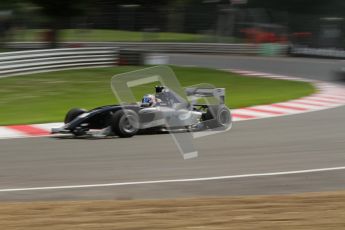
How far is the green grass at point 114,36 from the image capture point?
116ft

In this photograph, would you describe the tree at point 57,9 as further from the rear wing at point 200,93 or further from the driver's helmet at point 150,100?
the driver's helmet at point 150,100

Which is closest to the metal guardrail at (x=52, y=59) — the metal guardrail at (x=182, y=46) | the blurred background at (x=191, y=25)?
the blurred background at (x=191, y=25)

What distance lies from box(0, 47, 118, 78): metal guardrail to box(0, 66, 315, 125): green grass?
0.39 m

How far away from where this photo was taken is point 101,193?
6.29m

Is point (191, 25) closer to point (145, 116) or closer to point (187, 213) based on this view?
point (145, 116)

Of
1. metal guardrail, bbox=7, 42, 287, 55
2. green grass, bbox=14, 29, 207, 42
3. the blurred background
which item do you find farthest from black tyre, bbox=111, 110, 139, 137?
green grass, bbox=14, 29, 207, 42

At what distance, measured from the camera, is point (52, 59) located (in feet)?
69.2

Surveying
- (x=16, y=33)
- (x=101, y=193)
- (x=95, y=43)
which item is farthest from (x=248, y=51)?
(x=101, y=193)

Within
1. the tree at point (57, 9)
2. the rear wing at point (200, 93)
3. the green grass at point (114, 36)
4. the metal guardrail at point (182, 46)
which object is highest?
the tree at point (57, 9)

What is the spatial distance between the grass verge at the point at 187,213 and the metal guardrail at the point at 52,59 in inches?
548

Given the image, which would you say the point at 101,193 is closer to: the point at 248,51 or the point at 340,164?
the point at 340,164

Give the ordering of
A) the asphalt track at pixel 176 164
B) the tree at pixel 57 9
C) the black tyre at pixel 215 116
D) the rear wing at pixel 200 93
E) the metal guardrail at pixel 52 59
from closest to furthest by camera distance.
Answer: the asphalt track at pixel 176 164 → the rear wing at pixel 200 93 → the black tyre at pixel 215 116 → the metal guardrail at pixel 52 59 → the tree at pixel 57 9

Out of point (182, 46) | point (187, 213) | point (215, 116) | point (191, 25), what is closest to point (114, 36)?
point (191, 25)

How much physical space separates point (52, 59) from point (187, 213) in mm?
16535
